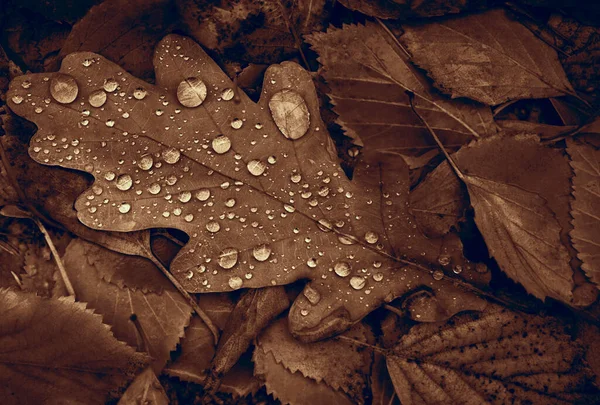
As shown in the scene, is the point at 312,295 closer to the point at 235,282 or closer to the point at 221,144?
the point at 235,282

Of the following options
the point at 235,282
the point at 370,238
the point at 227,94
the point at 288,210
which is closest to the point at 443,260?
the point at 370,238

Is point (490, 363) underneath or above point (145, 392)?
above

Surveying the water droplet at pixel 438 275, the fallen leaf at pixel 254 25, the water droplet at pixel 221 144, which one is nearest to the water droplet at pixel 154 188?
the water droplet at pixel 221 144

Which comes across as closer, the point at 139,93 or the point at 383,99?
the point at 139,93

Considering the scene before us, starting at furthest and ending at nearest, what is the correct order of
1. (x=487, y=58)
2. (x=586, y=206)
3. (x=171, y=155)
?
(x=487, y=58) < (x=586, y=206) < (x=171, y=155)

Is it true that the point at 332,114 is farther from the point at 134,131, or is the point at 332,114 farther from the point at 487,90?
the point at 134,131

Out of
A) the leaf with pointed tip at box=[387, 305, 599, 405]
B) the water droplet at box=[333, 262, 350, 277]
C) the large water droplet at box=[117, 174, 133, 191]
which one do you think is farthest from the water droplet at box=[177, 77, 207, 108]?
the leaf with pointed tip at box=[387, 305, 599, 405]

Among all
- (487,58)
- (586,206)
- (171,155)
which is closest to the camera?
(171,155)
